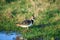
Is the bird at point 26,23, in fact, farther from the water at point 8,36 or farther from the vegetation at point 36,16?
the water at point 8,36

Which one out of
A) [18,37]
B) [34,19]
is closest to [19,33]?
[18,37]

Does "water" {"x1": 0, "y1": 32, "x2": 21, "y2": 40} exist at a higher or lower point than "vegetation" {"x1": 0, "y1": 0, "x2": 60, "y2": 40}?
lower

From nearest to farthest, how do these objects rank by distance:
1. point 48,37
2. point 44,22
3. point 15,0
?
1. point 48,37
2. point 44,22
3. point 15,0

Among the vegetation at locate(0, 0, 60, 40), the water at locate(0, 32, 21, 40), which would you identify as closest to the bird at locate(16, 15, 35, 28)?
the vegetation at locate(0, 0, 60, 40)

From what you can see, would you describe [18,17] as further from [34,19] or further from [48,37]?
[48,37]

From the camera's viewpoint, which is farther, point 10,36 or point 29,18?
point 29,18

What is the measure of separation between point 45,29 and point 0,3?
1130 millimetres

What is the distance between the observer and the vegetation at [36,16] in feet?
16.1

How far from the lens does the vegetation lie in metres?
4.90

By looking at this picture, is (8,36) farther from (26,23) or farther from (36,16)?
(36,16)

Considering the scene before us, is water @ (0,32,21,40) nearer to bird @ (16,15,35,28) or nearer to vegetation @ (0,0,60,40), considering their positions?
vegetation @ (0,0,60,40)

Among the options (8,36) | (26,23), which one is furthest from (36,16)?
(8,36)

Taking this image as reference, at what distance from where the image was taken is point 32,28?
5.00m

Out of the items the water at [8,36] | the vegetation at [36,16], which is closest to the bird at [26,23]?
the vegetation at [36,16]
